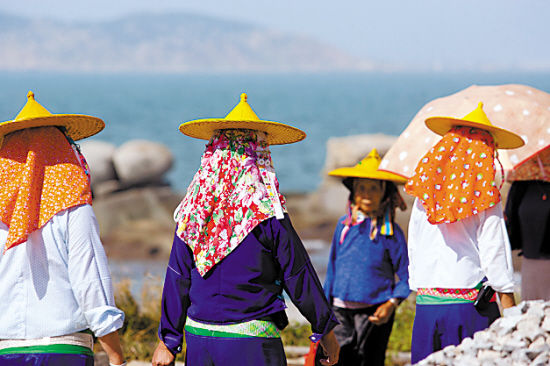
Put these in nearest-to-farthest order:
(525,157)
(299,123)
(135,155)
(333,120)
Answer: (525,157)
(135,155)
(299,123)
(333,120)

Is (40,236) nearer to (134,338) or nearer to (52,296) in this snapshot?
(52,296)

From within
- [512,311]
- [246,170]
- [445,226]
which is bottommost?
[512,311]

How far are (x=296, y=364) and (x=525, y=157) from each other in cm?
249

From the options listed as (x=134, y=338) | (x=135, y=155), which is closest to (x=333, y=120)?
(x=135, y=155)

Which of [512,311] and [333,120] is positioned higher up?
[512,311]

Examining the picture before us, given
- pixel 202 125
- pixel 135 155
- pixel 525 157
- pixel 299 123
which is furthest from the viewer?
pixel 299 123

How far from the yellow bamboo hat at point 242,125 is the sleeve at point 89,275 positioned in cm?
72

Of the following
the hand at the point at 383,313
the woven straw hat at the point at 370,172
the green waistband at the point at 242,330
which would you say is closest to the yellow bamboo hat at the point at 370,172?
the woven straw hat at the point at 370,172

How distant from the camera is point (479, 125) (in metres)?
4.76

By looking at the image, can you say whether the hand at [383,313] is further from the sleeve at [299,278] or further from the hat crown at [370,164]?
the sleeve at [299,278]

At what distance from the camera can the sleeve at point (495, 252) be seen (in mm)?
4605

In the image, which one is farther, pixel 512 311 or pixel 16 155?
pixel 512 311

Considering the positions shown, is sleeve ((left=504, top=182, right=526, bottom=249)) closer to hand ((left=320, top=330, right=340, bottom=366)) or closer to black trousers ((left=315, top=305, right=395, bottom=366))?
black trousers ((left=315, top=305, right=395, bottom=366))

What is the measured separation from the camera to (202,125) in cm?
423
